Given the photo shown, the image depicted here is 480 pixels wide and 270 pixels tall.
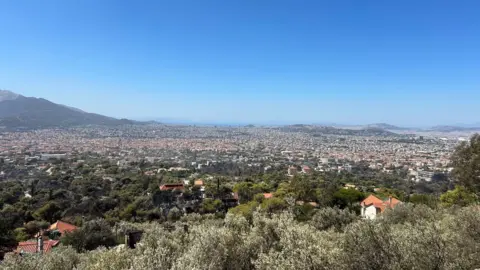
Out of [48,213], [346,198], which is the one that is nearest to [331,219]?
[346,198]

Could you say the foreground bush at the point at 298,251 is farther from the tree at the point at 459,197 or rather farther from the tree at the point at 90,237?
the tree at the point at 459,197

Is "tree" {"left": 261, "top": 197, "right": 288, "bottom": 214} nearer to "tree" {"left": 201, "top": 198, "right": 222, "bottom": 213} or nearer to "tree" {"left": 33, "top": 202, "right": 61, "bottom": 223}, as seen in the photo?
"tree" {"left": 201, "top": 198, "right": 222, "bottom": 213}

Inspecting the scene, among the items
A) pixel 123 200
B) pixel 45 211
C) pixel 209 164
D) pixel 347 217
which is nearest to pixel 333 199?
pixel 347 217

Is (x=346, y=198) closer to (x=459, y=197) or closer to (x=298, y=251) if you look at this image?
(x=459, y=197)

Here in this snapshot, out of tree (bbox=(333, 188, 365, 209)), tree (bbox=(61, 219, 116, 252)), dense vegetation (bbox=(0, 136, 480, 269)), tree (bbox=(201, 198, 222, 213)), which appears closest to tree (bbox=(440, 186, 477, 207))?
dense vegetation (bbox=(0, 136, 480, 269))

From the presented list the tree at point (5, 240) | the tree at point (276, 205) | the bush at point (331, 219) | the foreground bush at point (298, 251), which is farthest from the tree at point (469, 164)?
the tree at point (5, 240)
